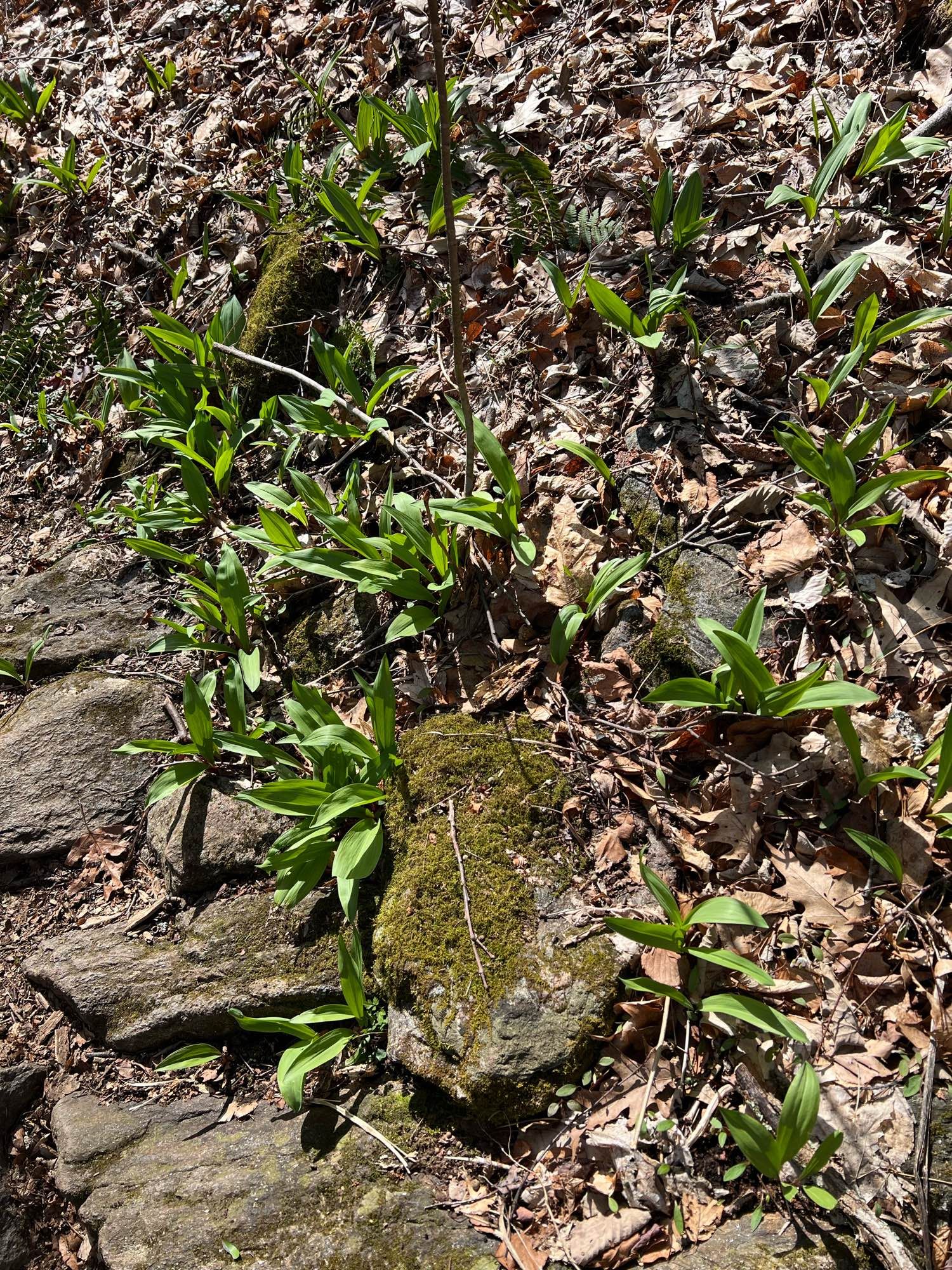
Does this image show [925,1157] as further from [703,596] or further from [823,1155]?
[703,596]

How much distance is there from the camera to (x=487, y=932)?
2.14 metres

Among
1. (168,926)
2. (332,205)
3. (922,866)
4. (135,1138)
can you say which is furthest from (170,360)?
(922,866)

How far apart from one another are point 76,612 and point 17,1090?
1.94 m

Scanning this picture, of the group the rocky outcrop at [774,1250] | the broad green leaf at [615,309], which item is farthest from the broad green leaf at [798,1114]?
the broad green leaf at [615,309]

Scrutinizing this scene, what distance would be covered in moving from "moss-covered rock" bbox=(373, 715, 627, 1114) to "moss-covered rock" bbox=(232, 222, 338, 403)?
2.08 meters

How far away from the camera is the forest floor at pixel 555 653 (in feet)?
6.17

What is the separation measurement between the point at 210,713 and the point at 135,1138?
1.40 meters

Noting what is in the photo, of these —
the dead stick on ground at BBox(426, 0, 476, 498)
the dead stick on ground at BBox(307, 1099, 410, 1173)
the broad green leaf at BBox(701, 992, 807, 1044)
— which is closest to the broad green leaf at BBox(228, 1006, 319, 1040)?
the dead stick on ground at BBox(307, 1099, 410, 1173)

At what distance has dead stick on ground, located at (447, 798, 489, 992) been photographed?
210cm

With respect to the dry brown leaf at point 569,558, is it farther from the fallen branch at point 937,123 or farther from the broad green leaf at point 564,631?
the fallen branch at point 937,123

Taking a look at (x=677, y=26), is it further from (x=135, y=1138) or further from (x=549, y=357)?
(x=135, y=1138)

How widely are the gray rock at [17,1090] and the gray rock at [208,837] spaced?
2.23ft

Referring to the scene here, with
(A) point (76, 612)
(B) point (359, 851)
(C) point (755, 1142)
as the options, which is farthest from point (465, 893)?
(A) point (76, 612)

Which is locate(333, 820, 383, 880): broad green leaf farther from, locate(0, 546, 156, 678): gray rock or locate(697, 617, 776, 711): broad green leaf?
locate(0, 546, 156, 678): gray rock
